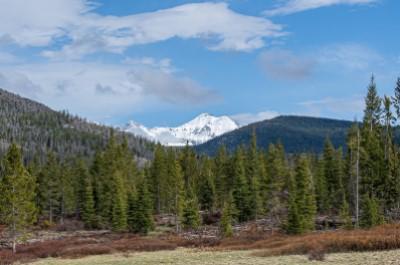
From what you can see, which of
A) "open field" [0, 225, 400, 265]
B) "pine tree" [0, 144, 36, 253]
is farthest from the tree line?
"open field" [0, 225, 400, 265]

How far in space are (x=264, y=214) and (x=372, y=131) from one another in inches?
1210

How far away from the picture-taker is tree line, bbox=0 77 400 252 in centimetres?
6788

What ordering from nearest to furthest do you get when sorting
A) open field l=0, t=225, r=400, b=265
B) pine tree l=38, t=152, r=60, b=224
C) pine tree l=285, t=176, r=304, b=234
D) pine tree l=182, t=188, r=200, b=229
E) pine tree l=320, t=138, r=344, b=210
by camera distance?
open field l=0, t=225, r=400, b=265
pine tree l=285, t=176, r=304, b=234
pine tree l=182, t=188, r=200, b=229
pine tree l=320, t=138, r=344, b=210
pine tree l=38, t=152, r=60, b=224

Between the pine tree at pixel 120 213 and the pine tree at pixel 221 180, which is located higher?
the pine tree at pixel 221 180

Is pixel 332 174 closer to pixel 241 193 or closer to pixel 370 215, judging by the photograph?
pixel 241 193

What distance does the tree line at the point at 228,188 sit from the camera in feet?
223

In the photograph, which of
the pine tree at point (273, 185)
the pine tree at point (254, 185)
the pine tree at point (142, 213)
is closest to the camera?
the pine tree at point (142, 213)

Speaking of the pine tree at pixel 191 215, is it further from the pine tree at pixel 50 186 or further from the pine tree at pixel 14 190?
the pine tree at pixel 50 186

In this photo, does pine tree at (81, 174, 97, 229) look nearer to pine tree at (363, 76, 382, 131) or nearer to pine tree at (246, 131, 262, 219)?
pine tree at (246, 131, 262, 219)

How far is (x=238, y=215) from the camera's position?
96.6 metres

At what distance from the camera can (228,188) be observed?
106688mm

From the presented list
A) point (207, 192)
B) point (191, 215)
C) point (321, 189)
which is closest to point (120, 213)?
point (191, 215)

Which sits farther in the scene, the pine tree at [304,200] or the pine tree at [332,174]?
the pine tree at [332,174]

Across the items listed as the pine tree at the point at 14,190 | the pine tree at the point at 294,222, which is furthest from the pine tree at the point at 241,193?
the pine tree at the point at 14,190
